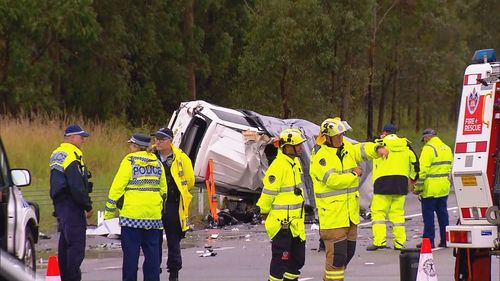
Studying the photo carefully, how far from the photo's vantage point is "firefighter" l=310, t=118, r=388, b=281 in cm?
1126

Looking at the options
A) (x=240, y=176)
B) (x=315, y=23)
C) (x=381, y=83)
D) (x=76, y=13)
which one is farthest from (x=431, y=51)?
(x=240, y=176)

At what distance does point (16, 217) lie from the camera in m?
11.0

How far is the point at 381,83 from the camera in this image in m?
58.8

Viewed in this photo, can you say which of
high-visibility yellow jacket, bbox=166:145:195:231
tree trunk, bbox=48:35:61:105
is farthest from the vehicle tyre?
tree trunk, bbox=48:35:61:105

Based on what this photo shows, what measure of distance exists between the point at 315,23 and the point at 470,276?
2823 cm

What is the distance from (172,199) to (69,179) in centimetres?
157

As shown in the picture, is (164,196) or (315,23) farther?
(315,23)

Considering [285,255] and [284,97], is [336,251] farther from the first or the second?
[284,97]

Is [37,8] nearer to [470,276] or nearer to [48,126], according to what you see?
[48,126]

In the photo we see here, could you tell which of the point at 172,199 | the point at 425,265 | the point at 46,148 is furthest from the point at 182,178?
the point at 46,148

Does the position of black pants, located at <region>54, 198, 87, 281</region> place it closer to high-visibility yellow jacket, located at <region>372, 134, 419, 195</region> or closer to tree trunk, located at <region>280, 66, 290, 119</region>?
high-visibility yellow jacket, located at <region>372, 134, 419, 195</region>

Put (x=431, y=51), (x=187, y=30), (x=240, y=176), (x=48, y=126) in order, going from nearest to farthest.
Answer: (x=240, y=176) → (x=48, y=126) → (x=187, y=30) → (x=431, y=51)

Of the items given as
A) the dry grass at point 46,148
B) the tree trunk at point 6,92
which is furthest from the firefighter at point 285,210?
the tree trunk at point 6,92

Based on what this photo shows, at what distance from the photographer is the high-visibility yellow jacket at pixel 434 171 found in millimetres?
16562
